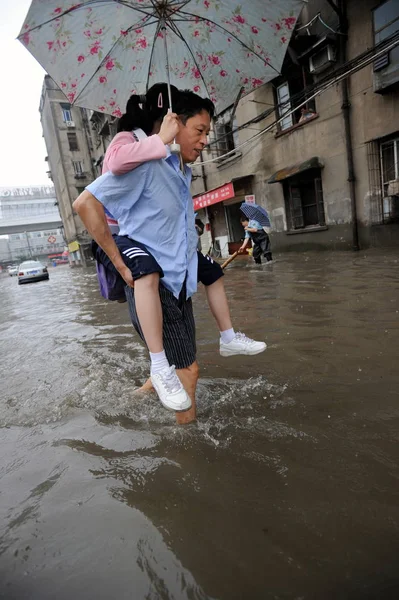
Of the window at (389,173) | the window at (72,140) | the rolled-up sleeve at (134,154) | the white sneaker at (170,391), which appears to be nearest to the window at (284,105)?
the window at (389,173)

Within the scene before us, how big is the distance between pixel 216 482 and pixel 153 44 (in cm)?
236

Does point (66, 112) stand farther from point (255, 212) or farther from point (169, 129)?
point (169, 129)

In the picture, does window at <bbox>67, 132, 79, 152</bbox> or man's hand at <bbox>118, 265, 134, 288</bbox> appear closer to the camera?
man's hand at <bbox>118, 265, 134, 288</bbox>

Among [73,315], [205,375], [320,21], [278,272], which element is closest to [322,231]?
[278,272]

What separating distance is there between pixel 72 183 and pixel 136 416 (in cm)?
3590

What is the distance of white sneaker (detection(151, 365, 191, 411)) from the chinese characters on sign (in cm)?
1302

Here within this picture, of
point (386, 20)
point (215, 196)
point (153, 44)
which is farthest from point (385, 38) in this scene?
point (153, 44)

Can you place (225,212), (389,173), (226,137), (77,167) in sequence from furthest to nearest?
(77,167), (225,212), (226,137), (389,173)

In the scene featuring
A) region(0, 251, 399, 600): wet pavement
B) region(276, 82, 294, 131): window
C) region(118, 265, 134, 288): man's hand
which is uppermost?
region(276, 82, 294, 131): window

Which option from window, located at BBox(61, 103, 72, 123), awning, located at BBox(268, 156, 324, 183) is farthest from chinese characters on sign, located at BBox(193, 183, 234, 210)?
window, located at BBox(61, 103, 72, 123)

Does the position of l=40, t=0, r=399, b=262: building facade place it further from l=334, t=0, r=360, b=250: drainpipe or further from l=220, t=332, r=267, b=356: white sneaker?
l=220, t=332, r=267, b=356: white sneaker

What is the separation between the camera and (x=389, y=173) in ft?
29.2

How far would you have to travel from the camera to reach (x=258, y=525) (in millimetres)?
1069

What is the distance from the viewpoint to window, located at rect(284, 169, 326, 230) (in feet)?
35.8
